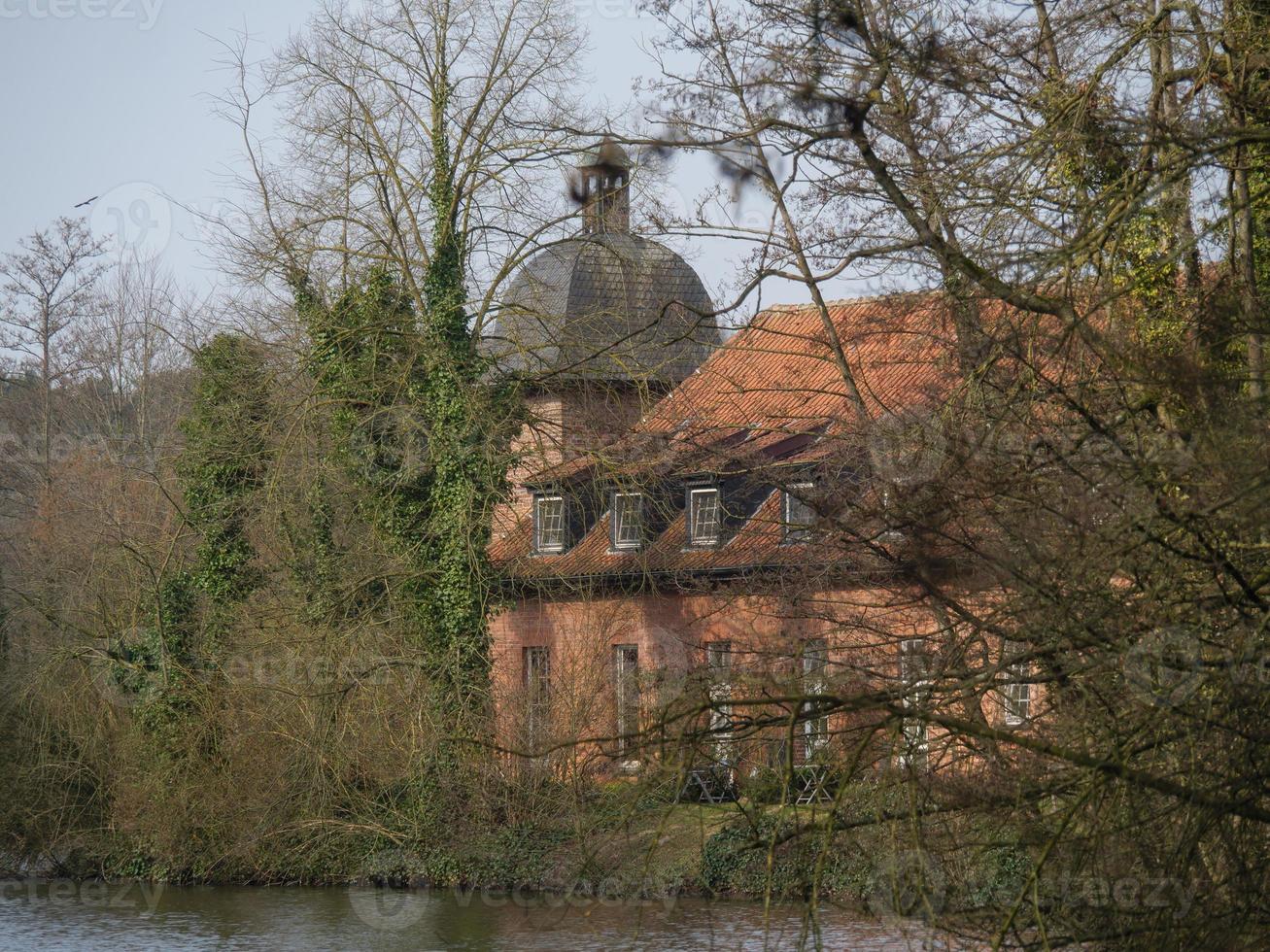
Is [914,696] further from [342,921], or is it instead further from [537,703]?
[537,703]

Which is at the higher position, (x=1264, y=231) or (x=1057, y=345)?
(x=1264, y=231)

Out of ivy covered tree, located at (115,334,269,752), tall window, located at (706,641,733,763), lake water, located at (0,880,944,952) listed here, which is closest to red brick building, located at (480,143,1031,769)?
tall window, located at (706,641,733,763)

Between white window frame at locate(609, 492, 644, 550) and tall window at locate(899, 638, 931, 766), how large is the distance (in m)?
13.0

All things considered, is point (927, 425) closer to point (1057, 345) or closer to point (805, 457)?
point (1057, 345)

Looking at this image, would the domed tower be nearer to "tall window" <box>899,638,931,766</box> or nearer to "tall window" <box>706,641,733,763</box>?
"tall window" <box>899,638,931,766</box>

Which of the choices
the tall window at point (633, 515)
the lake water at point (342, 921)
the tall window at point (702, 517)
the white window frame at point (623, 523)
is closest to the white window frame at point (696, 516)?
the tall window at point (702, 517)

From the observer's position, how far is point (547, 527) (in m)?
28.2

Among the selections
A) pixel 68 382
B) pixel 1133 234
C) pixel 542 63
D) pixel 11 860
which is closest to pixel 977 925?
pixel 1133 234

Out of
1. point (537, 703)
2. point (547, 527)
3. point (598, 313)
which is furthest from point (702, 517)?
point (537, 703)

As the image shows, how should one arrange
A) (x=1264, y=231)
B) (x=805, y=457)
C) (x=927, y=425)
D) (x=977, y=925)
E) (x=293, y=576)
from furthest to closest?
(x=293, y=576), (x=805, y=457), (x=1264, y=231), (x=927, y=425), (x=977, y=925)

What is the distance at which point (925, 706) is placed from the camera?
5.30 metres

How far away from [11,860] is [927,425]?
1864cm

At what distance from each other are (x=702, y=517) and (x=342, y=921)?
1021 cm

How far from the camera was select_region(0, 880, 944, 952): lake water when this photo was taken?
16.1 m
